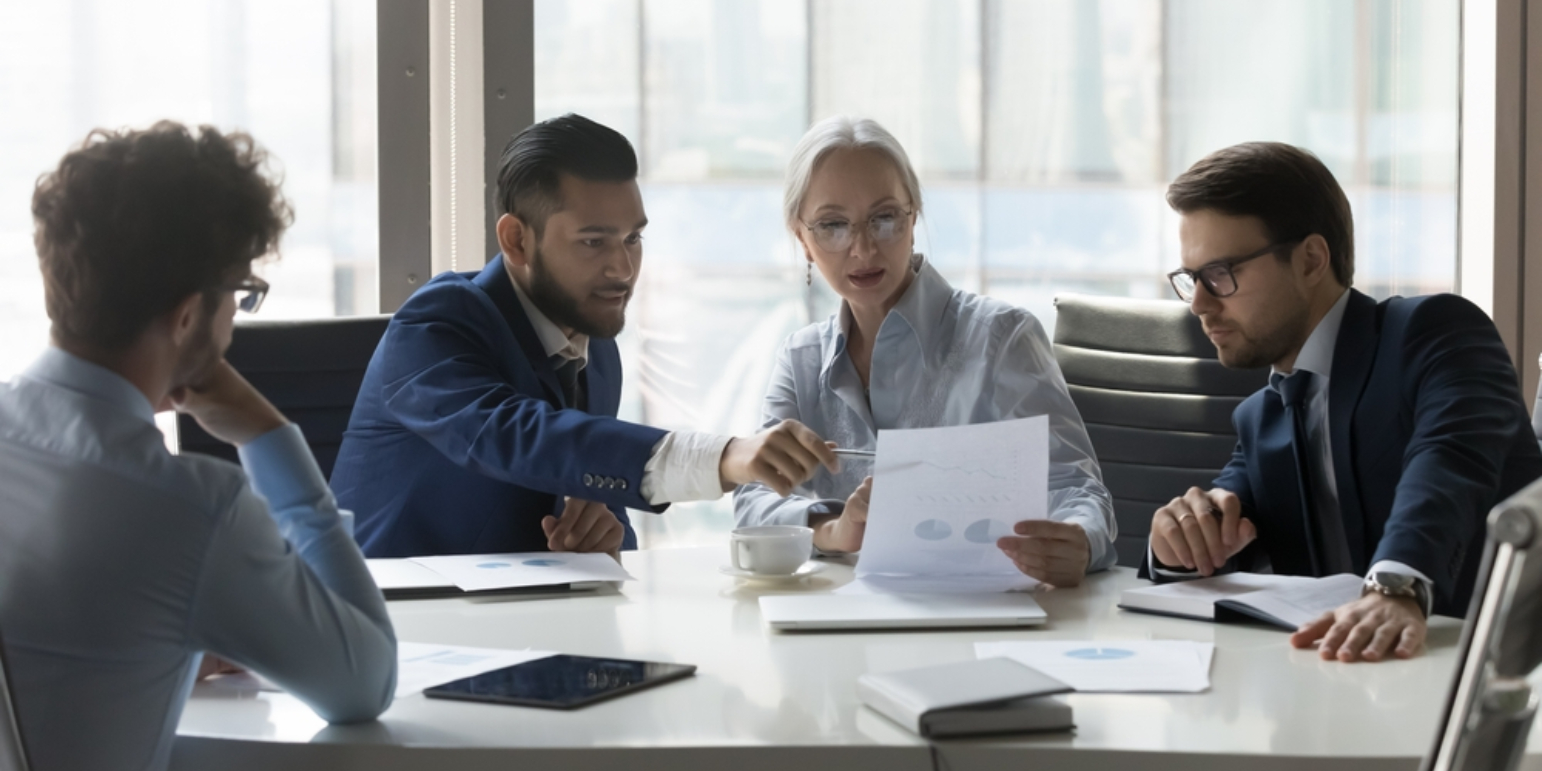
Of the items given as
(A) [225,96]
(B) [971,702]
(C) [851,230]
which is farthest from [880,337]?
(A) [225,96]

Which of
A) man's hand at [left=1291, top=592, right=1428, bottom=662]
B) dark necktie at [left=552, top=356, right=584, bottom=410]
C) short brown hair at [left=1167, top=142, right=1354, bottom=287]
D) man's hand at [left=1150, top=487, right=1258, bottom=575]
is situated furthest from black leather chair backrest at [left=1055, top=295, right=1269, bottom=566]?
man's hand at [left=1291, top=592, right=1428, bottom=662]

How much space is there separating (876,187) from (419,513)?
3.17 ft

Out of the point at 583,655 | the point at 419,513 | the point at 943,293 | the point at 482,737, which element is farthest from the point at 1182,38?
the point at 482,737

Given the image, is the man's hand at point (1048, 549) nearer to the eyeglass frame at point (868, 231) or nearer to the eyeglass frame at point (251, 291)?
the eyeglass frame at point (868, 231)

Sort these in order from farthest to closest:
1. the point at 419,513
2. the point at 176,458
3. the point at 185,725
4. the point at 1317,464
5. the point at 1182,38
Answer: the point at 1182,38 < the point at 419,513 < the point at 1317,464 < the point at 185,725 < the point at 176,458

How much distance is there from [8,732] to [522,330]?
1266 millimetres

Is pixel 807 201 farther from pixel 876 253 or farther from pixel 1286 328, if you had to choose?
pixel 1286 328

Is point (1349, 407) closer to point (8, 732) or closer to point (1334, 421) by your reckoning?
point (1334, 421)

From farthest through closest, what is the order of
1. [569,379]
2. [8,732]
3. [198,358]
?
[569,379]
[198,358]
[8,732]

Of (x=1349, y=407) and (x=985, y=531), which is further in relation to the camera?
(x=1349, y=407)

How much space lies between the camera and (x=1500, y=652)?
657 mm

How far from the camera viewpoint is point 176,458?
35.5 inches

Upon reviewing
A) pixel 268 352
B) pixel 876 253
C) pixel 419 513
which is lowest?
pixel 419 513

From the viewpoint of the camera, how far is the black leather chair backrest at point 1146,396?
8.73 feet
